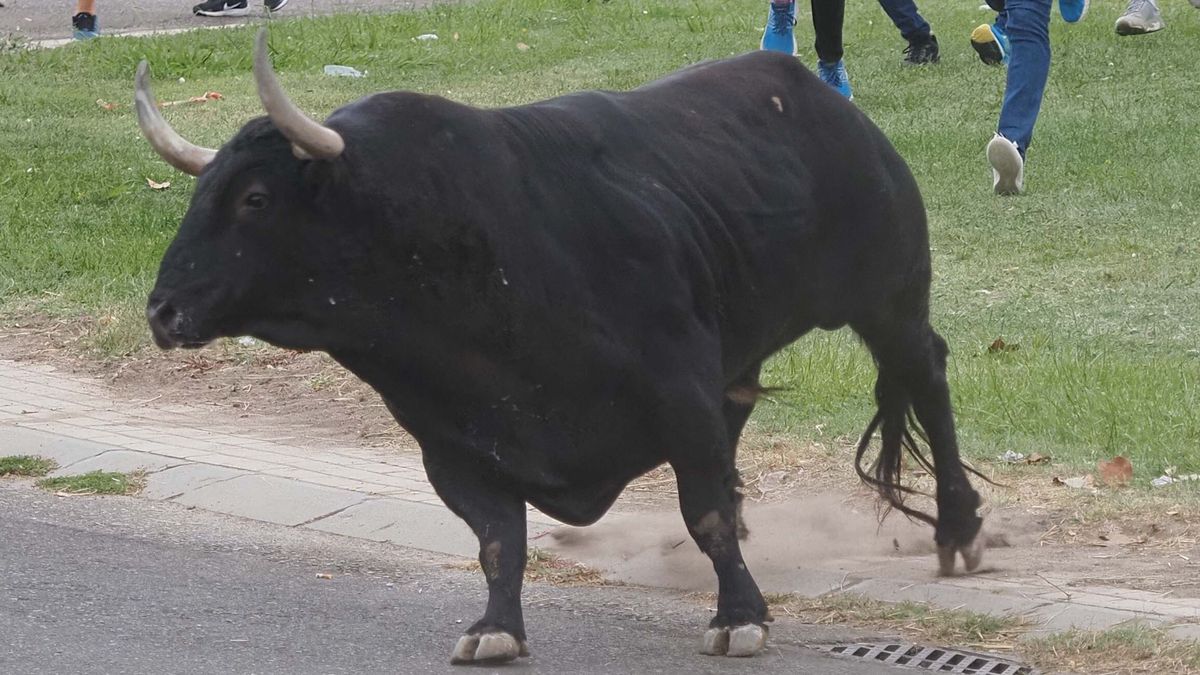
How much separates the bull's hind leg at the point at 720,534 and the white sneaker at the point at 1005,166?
211 inches

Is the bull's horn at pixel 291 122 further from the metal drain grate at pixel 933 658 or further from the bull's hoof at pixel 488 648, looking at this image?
the metal drain grate at pixel 933 658

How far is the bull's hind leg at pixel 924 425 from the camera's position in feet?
18.2

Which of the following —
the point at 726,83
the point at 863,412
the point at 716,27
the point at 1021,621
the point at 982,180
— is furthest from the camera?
the point at 716,27

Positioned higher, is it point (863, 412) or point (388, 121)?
point (388, 121)

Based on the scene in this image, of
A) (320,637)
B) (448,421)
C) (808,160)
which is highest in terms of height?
(808,160)

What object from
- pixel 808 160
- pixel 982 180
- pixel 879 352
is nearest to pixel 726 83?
pixel 808 160

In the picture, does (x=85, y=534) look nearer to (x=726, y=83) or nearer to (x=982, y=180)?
(x=726, y=83)

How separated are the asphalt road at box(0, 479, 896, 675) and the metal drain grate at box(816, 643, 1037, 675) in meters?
0.07

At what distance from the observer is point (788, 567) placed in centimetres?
560

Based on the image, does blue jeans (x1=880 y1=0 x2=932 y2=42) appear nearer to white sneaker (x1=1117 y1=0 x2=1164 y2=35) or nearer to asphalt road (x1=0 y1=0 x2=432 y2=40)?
white sneaker (x1=1117 y1=0 x2=1164 y2=35)

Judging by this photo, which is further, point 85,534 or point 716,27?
point 716,27

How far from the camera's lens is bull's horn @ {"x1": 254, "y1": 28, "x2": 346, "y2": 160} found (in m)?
4.16

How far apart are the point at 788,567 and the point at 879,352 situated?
0.70m

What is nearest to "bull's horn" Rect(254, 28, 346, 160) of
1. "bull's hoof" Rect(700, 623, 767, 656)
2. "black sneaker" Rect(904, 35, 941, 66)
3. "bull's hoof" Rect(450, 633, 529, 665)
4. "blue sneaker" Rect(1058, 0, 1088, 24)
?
"bull's hoof" Rect(450, 633, 529, 665)
